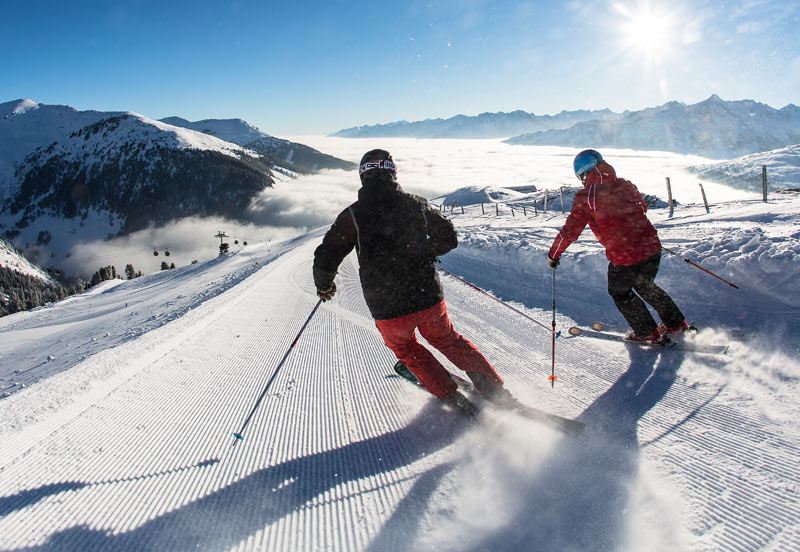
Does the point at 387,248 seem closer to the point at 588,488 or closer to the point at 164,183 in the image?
the point at 588,488

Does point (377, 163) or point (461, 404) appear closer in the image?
point (377, 163)

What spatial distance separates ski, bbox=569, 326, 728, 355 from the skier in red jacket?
73 millimetres

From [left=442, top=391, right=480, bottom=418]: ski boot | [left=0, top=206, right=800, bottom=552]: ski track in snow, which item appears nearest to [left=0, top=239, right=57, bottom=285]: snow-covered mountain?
[left=0, top=206, right=800, bottom=552]: ski track in snow

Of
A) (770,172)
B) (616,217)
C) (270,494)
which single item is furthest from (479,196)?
(770,172)

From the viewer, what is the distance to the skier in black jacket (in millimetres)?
2982

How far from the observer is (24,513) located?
→ 6.98ft

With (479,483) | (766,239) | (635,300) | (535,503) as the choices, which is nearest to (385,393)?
(479,483)

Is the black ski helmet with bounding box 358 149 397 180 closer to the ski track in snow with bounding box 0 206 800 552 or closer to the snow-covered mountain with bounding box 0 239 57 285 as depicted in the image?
the ski track in snow with bounding box 0 206 800 552

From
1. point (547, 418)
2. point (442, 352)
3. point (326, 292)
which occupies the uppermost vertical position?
point (326, 292)

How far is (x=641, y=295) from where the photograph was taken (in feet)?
13.7

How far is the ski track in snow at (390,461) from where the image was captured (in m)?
2.03

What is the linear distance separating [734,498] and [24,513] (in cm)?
382

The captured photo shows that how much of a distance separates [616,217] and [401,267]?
7.77 ft

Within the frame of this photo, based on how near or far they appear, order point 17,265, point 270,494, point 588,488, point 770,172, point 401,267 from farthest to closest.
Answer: point 770,172 < point 17,265 < point 401,267 < point 270,494 < point 588,488
